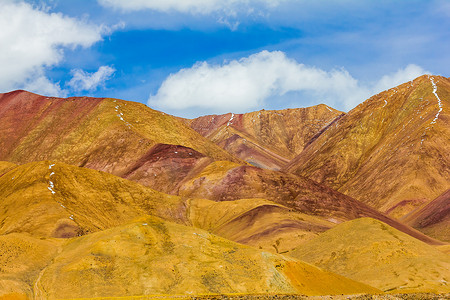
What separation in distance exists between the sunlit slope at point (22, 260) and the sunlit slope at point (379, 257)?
2916 cm

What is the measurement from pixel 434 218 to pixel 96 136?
85919 millimetres

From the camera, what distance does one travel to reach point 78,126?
5955 inches

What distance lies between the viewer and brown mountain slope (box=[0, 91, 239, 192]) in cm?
13000

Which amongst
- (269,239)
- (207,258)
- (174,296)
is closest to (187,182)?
(269,239)

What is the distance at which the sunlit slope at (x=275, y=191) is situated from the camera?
10325 cm

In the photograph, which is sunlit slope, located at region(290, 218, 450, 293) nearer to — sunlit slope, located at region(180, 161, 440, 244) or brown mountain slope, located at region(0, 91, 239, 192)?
sunlit slope, located at region(180, 161, 440, 244)

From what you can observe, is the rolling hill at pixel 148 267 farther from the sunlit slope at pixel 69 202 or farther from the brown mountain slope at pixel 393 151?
the brown mountain slope at pixel 393 151

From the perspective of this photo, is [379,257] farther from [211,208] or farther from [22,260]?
[211,208]

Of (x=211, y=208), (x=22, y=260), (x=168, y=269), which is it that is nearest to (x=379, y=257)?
(x=168, y=269)

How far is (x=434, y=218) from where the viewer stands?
111875 millimetres

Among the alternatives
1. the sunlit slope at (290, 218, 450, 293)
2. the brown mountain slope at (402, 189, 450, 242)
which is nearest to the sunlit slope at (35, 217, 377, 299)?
the sunlit slope at (290, 218, 450, 293)

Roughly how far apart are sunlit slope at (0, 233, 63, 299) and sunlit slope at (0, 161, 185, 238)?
1746 centimetres

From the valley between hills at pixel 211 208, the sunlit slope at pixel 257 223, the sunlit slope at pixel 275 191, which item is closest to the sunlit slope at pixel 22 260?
the valley between hills at pixel 211 208

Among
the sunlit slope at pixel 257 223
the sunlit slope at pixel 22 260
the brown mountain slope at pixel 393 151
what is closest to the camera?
the sunlit slope at pixel 22 260
